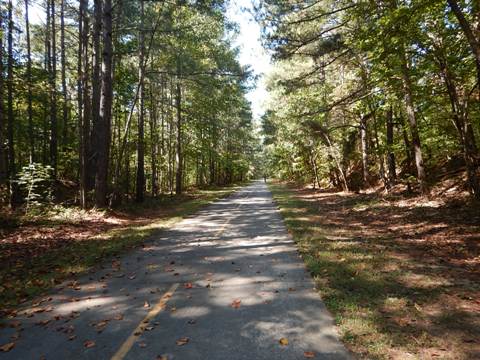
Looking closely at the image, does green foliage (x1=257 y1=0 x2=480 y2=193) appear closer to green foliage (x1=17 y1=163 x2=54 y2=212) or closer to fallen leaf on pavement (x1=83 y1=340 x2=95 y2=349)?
fallen leaf on pavement (x1=83 y1=340 x2=95 y2=349)

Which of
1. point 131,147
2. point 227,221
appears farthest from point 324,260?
point 131,147

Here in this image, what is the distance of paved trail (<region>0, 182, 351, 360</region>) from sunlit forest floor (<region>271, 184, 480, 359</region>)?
0.47 meters

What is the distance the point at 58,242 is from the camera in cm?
1059

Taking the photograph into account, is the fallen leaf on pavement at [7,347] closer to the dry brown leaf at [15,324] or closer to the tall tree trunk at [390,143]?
the dry brown leaf at [15,324]

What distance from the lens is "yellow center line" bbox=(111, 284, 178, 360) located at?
165 inches

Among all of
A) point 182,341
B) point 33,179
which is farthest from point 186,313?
point 33,179

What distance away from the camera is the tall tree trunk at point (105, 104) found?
581 inches

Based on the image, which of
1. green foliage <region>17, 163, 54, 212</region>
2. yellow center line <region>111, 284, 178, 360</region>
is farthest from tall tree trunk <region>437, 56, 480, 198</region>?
green foliage <region>17, 163, 54, 212</region>

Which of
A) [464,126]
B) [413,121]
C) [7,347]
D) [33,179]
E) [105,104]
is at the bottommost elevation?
[7,347]

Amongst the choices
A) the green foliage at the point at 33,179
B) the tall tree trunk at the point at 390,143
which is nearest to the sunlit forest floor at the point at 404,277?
the tall tree trunk at the point at 390,143

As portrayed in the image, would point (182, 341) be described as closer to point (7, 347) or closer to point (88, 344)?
point (88, 344)

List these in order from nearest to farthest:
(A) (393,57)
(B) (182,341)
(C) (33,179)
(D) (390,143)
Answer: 1. (B) (182,341)
2. (A) (393,57)
3. (C) (33,179)
4. (D) (390,143)

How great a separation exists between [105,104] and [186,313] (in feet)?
40.9

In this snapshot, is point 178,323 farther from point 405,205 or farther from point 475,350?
point 405,205
